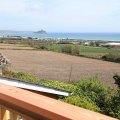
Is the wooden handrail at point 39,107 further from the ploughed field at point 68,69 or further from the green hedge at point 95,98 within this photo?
the ploughed field at point 68,69

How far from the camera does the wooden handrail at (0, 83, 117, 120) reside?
1887 mm

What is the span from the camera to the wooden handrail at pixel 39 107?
189 cm

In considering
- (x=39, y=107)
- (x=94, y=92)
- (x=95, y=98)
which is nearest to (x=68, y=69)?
(x=94, y=92)

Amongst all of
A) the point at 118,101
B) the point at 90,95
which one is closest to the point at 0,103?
the point at 118,101

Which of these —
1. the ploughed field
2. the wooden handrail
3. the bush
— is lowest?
the ploughed field

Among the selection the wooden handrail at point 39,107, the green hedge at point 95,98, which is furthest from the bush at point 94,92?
the wooden handrail at point 39,107

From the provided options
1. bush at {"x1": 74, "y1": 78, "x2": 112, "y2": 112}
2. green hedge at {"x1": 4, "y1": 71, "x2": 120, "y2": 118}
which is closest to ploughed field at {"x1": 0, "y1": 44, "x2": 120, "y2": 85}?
bush at {"x1": 74, "y1": 78, "x2": 112, "y2": 112}

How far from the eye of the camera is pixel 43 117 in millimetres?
2020

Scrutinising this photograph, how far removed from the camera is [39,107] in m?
2.06

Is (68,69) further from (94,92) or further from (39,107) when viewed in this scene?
(39,107)

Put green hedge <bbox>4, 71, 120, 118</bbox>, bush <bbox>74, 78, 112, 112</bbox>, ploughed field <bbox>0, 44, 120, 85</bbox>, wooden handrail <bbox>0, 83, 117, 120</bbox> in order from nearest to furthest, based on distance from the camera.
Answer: wooden handrail <bbox>0, 83, 117, 120</bbox> < green hedge <bbox>4, 71, 120, 118</bbox> < bush <bbox>74, 78, 112, 112</bbox> < ploughed field <bbox>0, 44, 120, 85</bbox>

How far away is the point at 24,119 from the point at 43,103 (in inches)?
8.0

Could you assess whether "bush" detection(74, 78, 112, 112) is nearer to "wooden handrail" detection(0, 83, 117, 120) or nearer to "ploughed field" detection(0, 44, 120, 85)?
"wooden handrail" detection(0, 83, 117, 120)

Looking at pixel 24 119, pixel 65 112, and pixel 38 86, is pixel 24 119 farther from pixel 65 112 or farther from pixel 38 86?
pixel 38 86
